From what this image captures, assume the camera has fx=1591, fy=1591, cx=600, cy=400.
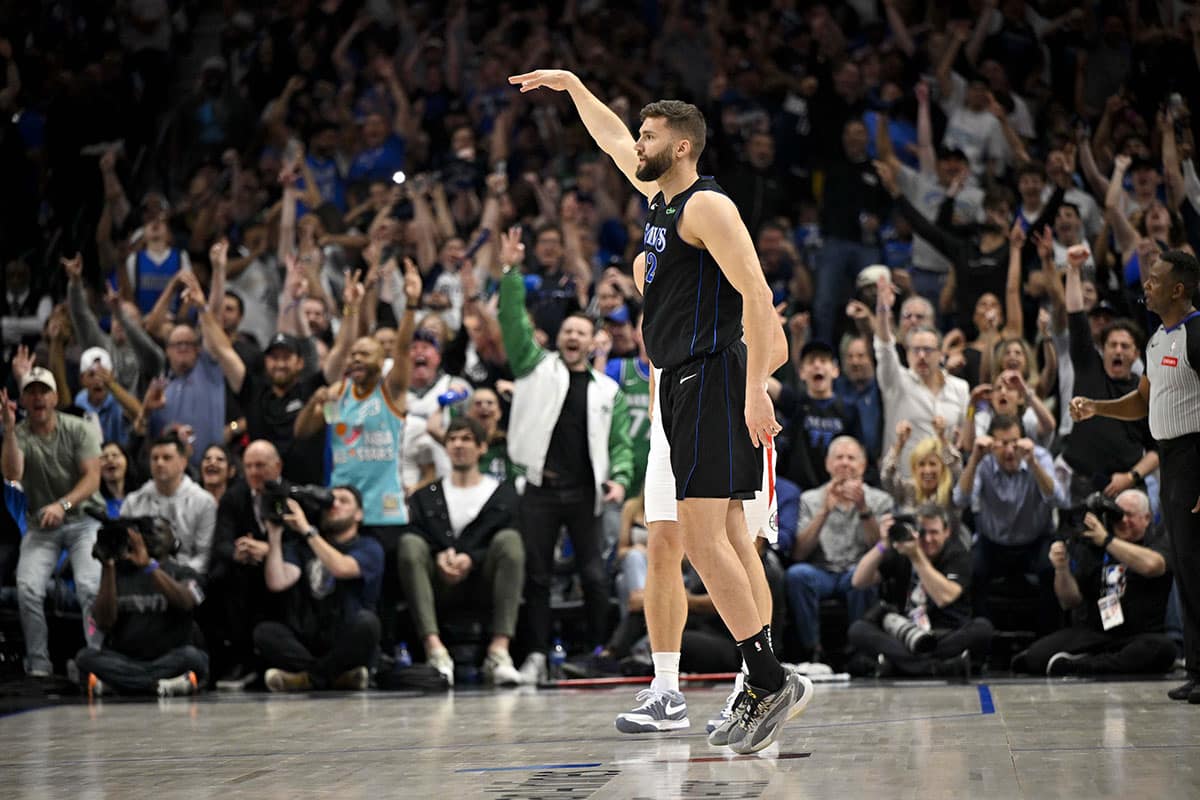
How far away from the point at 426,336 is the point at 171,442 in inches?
76.2

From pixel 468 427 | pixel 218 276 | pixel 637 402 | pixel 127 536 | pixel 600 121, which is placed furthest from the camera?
pixel 218 276

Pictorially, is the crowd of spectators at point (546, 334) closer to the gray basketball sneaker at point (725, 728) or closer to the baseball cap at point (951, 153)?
the baseball cap at point (951, 153)

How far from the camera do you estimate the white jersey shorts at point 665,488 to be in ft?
19.0

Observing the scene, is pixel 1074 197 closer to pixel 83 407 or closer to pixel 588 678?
pixel 588 678

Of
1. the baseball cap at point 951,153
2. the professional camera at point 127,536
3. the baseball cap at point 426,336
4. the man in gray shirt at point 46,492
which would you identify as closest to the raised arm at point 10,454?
the man in gray shirt at point 46,492

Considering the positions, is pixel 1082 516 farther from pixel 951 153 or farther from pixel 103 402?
pixel 103 402

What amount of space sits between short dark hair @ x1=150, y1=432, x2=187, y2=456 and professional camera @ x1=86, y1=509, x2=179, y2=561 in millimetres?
731

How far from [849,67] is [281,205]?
4.84 metres

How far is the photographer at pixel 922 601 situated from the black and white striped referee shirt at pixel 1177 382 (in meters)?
2.16

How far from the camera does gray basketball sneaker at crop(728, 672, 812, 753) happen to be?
5344 millimetres

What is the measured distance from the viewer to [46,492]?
32.7 feet

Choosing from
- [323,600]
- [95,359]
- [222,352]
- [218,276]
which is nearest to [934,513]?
[323,600]

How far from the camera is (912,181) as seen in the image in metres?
12.5

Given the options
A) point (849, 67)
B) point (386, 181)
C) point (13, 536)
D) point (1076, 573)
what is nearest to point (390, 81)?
point (386, 181)
